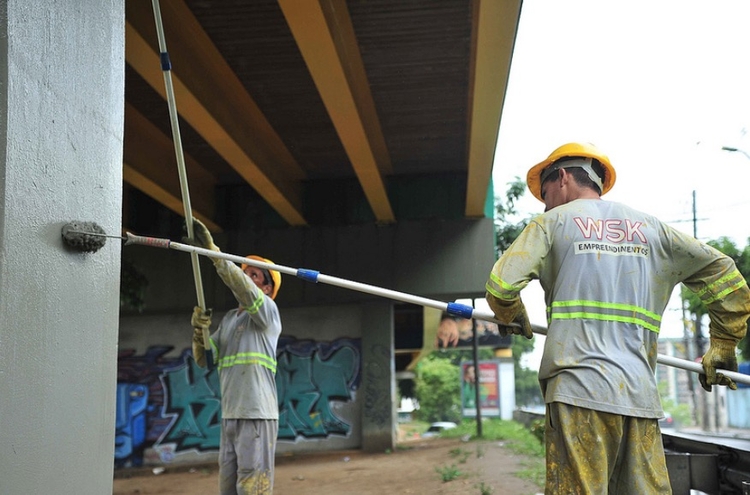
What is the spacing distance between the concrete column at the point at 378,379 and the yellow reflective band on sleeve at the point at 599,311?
14.3 meters

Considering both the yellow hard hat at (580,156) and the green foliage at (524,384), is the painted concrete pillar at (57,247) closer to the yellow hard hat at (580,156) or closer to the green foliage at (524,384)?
the yellow hard hat at (580,156)

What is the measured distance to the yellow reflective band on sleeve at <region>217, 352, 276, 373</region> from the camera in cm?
689

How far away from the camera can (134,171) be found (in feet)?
42.9

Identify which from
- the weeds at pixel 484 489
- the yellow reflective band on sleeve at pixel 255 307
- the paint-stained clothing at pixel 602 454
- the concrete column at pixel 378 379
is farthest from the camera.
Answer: the concrete column at pixel 378 379

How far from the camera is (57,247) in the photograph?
379cm

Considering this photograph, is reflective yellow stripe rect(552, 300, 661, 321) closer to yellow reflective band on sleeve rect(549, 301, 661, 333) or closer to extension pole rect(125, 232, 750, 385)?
yellow reflective band on sleeve rect(549, 301, 661, 333)

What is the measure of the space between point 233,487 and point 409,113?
7.80 metres

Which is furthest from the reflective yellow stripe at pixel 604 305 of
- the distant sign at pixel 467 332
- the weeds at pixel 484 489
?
the distant sign at pixel 467 332

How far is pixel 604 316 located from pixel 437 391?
224 ft

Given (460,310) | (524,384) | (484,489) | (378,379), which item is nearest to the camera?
(460,310)

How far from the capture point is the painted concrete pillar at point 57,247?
3.45 meters

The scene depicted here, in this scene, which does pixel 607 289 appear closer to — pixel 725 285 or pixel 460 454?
pixel 725 285

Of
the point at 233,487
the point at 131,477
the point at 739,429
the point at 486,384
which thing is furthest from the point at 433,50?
the point at 486,384

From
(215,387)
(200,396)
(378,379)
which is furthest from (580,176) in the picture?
(200,396)
